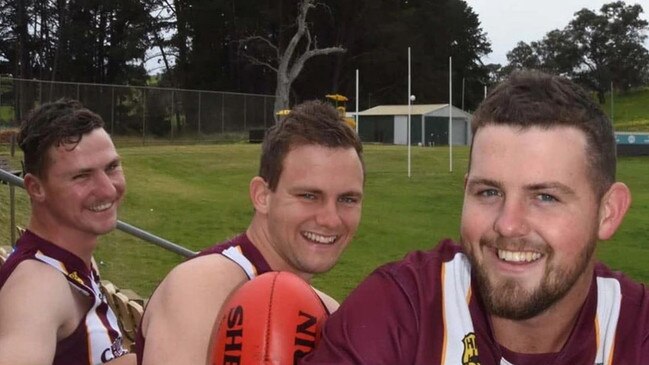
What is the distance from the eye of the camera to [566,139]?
1.83 metres

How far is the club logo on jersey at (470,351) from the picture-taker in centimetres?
180

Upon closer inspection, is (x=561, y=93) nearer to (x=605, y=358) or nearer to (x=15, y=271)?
(x=605, y=358)

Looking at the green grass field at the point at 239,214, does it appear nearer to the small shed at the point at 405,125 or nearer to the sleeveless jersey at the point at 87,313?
the sleeveless jersey at the point at 87,313

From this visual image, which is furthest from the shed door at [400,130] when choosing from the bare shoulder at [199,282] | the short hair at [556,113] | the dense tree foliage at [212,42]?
the short hair at [556,113]

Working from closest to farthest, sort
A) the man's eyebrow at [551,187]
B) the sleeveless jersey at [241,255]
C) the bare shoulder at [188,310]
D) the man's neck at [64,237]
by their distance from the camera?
1. the man's eyebrow at [551,187]
2. the bare shoulder at [188,310]
3. the sleeveless jersey at [241,255]
4. the man's neck at [64,237]

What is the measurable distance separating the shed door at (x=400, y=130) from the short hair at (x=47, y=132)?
45696 millimetres

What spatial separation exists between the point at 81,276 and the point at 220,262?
40.7 inches

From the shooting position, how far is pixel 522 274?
71.9 inches

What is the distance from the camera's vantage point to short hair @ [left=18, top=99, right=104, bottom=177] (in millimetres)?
3074

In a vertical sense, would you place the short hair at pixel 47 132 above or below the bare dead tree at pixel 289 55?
below

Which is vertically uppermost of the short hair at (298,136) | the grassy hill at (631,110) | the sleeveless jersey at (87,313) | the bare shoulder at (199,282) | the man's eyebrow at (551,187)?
the grassy hill at (631,110)

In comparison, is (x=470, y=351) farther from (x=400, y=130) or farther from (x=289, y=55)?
(x=289, y=55)

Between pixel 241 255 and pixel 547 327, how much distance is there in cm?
87

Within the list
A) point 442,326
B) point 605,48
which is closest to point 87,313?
point 442,326
